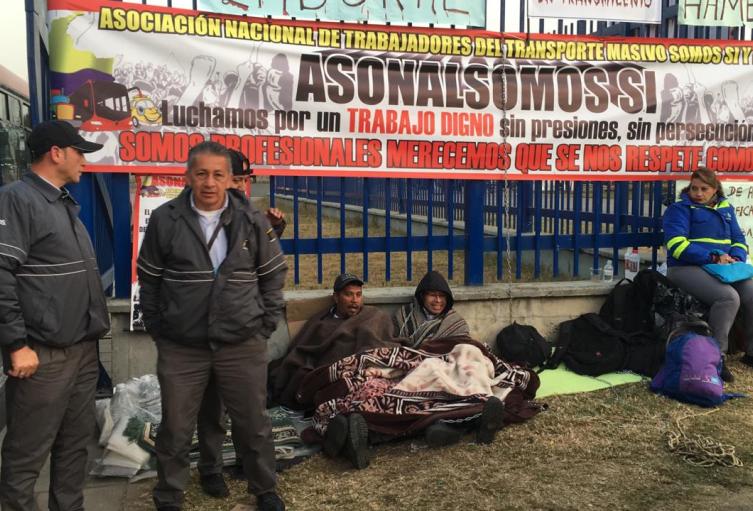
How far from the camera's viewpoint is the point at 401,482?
3.51 m

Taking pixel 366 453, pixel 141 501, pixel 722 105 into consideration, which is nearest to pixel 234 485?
pixel 141 501

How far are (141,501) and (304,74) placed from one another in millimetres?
3050

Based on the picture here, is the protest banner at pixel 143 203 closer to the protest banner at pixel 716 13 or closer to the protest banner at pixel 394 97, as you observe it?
the protest banner at pixel 394 97

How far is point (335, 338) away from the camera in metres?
4.67

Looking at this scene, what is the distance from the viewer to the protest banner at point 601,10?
→ 5.45m

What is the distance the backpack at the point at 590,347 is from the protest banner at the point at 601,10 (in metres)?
2.39

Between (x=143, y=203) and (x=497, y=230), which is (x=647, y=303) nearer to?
(x=497, y=230)

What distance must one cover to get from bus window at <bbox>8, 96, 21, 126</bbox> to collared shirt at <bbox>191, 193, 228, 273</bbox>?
16.1 ft

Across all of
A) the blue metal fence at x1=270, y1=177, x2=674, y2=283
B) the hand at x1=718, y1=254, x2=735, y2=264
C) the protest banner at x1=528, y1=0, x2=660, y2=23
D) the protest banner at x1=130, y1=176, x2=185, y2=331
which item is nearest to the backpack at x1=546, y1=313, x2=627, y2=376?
the blue metal fence at x1=270, y1=177, x2=674, y2=283

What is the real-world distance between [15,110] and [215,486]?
5473 mm

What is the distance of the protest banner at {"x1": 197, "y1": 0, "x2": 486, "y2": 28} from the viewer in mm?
4848

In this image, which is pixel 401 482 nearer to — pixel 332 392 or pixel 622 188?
pixel 332 392

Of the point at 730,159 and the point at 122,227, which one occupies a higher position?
the point at 730,159

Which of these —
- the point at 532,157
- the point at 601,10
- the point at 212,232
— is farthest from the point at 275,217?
the point at 601,10
